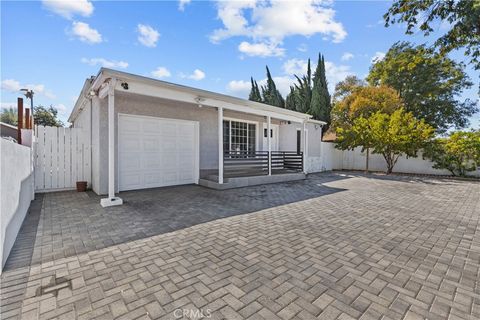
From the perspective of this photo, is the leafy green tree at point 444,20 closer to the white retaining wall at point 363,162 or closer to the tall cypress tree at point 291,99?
the white retaining wall at point 363,162

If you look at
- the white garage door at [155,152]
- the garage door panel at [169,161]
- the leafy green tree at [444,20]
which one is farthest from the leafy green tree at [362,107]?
the garage door panel at [169,161]

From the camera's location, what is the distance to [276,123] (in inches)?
465

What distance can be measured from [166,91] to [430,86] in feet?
71.1

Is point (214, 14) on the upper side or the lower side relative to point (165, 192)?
upper

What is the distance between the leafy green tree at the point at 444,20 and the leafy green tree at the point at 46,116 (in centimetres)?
3766

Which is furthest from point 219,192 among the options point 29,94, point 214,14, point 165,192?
point 29,94

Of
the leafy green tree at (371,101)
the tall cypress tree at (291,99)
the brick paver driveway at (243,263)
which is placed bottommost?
the brick paver driveway at (243,263)

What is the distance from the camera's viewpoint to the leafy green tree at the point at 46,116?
29022 mm

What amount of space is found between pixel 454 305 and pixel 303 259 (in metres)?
1.39

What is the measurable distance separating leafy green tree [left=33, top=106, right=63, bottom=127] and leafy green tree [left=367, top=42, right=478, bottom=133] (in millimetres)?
39220

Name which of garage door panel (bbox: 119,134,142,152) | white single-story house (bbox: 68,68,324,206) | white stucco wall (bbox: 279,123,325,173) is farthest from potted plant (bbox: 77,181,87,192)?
white stucco wall (bbox: 279,123,325,173)

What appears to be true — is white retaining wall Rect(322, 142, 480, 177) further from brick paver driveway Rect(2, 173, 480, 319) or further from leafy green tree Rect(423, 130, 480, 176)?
brick paver driveway Rect(2, 173, 480, 319)

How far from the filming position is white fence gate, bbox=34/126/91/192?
22.4ft

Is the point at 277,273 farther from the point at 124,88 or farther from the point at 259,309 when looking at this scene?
the point at 124,88
